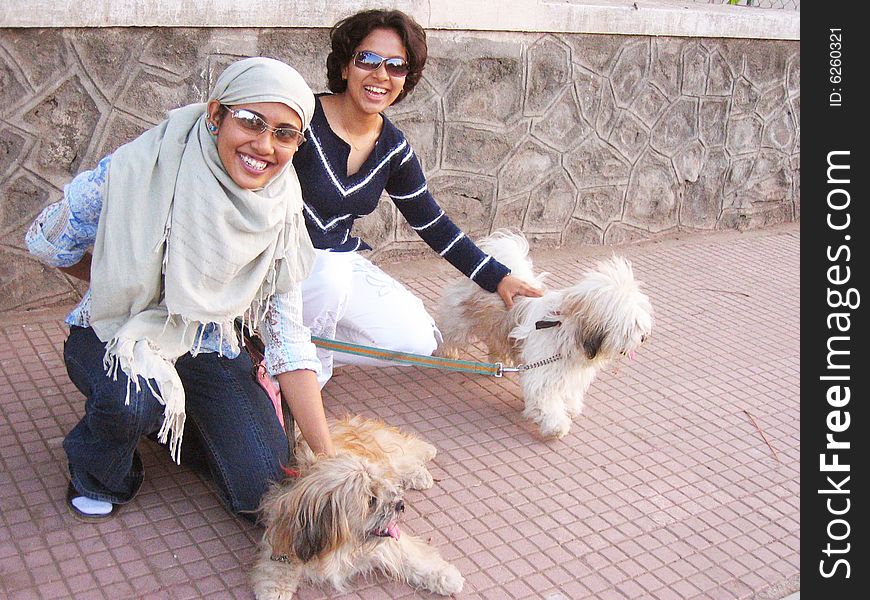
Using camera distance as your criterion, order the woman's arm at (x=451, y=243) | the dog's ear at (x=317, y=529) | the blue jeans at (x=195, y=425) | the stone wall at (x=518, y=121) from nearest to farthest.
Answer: the dog's ear at (x=317, y=529)
the blue jeans at (x=195, y=425)
the woman's arm at (x=451, y=243)
the stone wall at (x=518, y=121)

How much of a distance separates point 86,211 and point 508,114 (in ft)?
12.4

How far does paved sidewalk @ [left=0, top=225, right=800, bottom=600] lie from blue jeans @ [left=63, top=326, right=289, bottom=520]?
0.15m

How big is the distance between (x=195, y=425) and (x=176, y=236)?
872mm

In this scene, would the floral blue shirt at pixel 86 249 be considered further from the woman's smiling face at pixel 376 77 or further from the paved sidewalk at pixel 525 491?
the woman's smiling face at pixel 376 77

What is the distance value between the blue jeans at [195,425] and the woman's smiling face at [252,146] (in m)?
0.78

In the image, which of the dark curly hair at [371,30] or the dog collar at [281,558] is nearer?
the dog collar at [281,558]

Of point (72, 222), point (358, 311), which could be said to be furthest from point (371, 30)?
point (72, 222)

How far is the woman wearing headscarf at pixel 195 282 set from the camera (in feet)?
9.84

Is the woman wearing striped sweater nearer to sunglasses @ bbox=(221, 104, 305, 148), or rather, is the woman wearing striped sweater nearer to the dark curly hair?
the dark curly hair

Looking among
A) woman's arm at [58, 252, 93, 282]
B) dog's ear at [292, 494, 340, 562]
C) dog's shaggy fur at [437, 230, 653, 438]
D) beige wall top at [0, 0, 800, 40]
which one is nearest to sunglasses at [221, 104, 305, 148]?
woman's arm at [58, 252, 93, 282]

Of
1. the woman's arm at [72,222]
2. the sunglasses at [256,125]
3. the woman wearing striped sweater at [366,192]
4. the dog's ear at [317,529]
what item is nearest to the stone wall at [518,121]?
the woman wearing striped sweater at [366,192]

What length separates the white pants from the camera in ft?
13.7

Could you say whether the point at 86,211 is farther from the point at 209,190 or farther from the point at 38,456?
the point at 38,456

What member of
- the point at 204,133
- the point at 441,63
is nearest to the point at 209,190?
the point at 204,133
